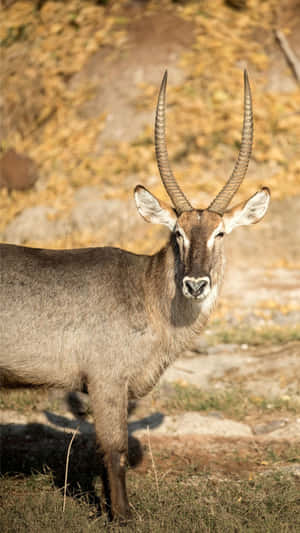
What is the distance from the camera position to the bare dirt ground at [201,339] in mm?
6922

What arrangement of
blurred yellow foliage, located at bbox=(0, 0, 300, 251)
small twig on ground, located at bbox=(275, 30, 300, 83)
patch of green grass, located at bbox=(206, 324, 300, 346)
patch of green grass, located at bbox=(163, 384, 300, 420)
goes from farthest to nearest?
small twig on ground, located at bbox=(275, 30, 300, 83)
blurred yellow foliage, located at bbox=(0, 0, 300, 251)
patch of green grass, located at bbox=(206, 324, 300, 346)
patch of green grass, located at bbox=(163, 384, 300, 420)

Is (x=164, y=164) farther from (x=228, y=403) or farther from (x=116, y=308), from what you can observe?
(x=228, y=403)

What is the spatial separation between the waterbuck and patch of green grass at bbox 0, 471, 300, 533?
1.01 feet

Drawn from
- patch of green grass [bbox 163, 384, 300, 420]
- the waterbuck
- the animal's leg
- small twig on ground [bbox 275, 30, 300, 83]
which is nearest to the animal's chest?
the waterbuck

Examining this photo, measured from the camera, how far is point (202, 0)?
18.8 m

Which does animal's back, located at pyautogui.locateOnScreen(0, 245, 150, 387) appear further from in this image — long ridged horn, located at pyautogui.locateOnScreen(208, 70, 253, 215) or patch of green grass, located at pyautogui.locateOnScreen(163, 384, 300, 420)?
patch of green grass, located at pyautogui.locateOnScreen(163, 384, 300, 420)

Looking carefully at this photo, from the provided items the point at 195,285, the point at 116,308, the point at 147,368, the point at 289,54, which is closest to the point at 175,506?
the point at 147,368

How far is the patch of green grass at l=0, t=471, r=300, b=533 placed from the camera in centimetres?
501

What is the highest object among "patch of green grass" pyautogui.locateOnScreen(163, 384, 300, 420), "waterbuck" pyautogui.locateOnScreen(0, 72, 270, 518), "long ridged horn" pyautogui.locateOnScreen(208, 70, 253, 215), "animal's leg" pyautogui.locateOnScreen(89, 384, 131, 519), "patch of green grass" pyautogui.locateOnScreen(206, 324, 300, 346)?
"long ridged horn" pyautogui.locateOnScreen(208, 70, 253, 215)

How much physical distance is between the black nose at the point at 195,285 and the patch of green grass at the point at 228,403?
10.0ft

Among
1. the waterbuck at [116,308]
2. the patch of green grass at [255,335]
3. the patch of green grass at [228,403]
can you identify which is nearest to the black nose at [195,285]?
the waterbuck at [116,308]

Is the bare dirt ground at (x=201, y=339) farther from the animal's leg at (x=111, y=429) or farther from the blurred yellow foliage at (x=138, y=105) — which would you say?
the animal's leg at (x=111, y=429)

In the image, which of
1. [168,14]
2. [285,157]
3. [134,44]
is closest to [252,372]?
[285,157]

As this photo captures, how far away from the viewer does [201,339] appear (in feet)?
32.7
